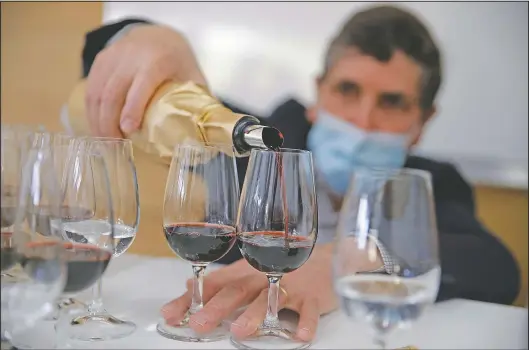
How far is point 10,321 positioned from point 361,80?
1.21 m

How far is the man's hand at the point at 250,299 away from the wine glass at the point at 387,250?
189 millimetres

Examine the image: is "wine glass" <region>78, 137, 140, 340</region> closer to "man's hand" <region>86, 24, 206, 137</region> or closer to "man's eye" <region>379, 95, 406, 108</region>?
"man's hand" <region>86, 24, 206, 137</region>

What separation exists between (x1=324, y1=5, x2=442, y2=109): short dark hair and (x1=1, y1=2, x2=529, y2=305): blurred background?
0.07 ft

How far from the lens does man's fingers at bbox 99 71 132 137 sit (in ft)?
3.05

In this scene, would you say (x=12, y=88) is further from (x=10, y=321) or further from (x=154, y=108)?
(x=10, y=321)

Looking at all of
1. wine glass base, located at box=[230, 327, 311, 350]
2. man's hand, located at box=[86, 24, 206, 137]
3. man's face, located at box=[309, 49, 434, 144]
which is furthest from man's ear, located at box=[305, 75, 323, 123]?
wine glass base, located at box=[230, 327, 311, 350]

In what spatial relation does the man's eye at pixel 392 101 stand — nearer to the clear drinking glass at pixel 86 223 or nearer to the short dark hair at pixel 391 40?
the short dark hair at pixel 391 40

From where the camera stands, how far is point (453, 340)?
697 millimetres

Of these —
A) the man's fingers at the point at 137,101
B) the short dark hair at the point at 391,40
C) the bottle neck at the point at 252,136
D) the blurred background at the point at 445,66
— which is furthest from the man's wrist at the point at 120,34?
the bottle neck at the point at 252,136

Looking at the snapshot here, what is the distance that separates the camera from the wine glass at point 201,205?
672 mm

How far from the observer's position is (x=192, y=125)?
80 cm

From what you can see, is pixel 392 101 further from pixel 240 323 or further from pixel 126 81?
pixel 240 323

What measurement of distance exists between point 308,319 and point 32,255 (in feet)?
1.13

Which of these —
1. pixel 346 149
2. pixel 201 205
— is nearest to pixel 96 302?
pixel 201 205
